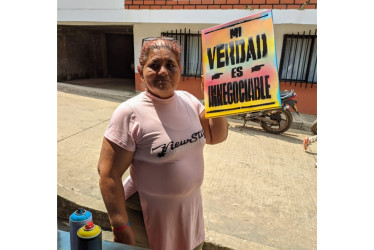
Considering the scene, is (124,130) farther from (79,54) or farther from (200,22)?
(79,54)

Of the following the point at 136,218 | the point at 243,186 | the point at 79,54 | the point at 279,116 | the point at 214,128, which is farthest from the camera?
the point at 79,54

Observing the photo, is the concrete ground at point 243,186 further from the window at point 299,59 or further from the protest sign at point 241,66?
the window at point 299,59

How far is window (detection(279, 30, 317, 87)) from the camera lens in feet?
23.9

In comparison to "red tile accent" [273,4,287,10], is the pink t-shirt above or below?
below

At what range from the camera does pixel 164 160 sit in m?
1.41

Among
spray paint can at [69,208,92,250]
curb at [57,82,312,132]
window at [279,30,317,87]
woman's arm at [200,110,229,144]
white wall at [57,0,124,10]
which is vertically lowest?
spray paint can at [69,208,92,250]

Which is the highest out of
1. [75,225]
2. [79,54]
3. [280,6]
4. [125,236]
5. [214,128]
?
[280,6]

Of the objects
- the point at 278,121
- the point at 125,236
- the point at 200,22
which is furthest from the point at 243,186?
the point at 200,22

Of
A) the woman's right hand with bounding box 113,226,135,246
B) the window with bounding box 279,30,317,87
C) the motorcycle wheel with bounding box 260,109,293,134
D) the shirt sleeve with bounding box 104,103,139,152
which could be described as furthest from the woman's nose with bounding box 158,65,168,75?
the window with bounding box 279,30,317,87

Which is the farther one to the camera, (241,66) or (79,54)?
(79,54)

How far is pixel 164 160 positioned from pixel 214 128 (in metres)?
0.47

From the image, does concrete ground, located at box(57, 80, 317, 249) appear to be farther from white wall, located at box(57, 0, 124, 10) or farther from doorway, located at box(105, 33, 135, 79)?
doorway, located at box(105, 33, 135, 79)

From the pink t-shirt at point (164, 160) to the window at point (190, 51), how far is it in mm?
6916

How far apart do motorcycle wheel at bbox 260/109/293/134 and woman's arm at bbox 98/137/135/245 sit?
5136 millimetres
